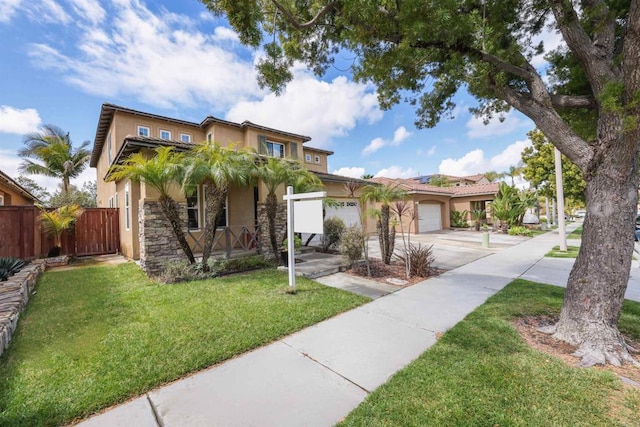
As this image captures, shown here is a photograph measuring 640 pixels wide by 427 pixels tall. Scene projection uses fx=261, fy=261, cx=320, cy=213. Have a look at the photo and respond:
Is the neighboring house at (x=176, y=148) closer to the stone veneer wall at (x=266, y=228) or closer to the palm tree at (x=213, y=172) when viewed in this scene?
the stone veneer wall at (x=266, y=228)

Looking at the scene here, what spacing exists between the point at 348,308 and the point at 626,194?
4.46m

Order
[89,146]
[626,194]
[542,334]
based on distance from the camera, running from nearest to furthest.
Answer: [626,194]
[542,334]
[89,146]

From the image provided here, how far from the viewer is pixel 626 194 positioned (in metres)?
3.43

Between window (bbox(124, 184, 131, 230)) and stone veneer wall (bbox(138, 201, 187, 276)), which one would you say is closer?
stone veneer wall (bbox(138, 201, 187, 276))

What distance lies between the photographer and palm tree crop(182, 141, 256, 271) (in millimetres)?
7461

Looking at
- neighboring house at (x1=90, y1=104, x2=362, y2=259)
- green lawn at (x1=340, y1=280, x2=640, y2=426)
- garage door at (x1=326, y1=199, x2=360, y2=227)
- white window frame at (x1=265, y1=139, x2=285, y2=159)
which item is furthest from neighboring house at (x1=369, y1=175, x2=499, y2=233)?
green lawn at (x1=340, y1=280, x2=640, y2=426)

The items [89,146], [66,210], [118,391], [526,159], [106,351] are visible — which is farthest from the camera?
[526,159]

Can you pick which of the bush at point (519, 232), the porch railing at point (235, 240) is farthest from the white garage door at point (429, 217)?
the porch railing at point (235, 240)

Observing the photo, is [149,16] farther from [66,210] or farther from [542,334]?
[542,334]

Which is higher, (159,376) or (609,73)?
(609,73)

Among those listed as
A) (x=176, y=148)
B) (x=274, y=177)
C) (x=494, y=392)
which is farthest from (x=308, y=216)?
(x=176, y=148)

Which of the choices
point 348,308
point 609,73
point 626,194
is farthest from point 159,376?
point 609,73

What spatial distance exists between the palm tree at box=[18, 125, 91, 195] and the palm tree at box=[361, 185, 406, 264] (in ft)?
82.0

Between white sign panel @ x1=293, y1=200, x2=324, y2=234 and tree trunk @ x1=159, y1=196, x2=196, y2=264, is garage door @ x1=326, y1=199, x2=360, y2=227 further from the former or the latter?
tree trunk @ x1=159, y1=196, x2=196, y2=264
